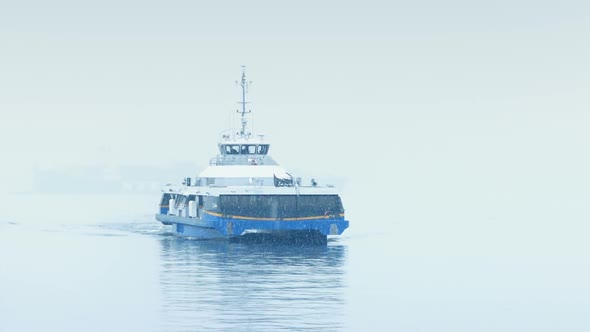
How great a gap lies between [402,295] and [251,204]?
81.7ft

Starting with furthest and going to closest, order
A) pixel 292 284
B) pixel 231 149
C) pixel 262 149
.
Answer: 1. pixel 262 149
2. pixel 231 149
3. pixel 292 284

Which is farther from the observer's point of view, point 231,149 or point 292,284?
point 231,149

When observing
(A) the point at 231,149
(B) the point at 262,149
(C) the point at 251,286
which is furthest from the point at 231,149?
(C) the point at 251,286

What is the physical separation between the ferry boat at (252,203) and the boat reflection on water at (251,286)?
1441 millimetres

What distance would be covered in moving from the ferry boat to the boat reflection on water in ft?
4.73

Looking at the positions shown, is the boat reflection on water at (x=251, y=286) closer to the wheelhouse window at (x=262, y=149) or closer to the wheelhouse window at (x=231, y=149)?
the wheelhouse window at (x=231, y=149)

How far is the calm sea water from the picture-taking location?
2170 inches

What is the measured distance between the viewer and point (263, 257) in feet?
271

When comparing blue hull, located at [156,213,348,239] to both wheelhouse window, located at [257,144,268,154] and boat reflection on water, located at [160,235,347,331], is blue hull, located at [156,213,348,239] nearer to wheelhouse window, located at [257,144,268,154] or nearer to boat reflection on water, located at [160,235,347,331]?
boat reflection on water, located at [160,235,347,331]

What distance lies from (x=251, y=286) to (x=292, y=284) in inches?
85.3

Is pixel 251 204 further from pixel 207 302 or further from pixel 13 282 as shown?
pixel 207 302

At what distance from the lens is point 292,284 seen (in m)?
66.8

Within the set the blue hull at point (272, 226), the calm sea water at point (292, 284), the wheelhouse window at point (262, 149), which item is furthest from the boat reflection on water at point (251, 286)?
the wheelhouse window at point (262, 149)

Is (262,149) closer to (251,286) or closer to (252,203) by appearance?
(252,203)
